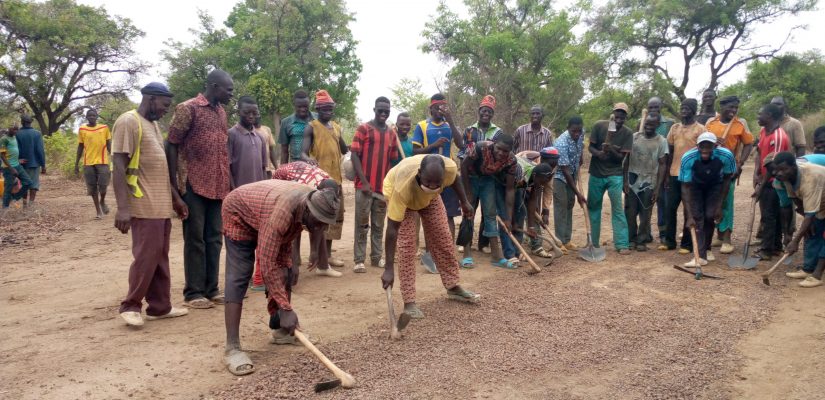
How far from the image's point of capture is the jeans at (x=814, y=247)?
18.1ft

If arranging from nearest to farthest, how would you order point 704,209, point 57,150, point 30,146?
point 704,209
point 30,146
point 57,150

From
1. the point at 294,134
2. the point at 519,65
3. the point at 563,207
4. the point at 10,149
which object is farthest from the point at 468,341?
the point at 519,65

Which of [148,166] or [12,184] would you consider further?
[12,184]

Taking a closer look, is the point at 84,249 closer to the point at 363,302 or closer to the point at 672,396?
the point at 363,302

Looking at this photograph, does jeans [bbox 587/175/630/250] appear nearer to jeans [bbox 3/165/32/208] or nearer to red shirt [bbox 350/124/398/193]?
red shirt [bbox 350/124/398/193]

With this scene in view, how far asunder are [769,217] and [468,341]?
4.78 m

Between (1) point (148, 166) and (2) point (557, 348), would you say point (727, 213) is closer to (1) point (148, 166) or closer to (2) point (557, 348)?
(2) point (557, 348)

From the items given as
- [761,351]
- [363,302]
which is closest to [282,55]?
[363,302]

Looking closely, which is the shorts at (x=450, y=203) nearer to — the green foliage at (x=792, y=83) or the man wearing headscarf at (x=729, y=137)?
the man wearing headscarf at (x=729, y=137)

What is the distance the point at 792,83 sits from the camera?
78.5ft

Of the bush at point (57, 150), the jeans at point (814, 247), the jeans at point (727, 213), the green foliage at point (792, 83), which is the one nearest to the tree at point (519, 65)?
the green foliage at point (792, 83)

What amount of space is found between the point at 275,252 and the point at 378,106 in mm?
3261

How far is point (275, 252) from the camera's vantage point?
3250mm

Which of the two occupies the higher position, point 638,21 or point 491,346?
point 638,21
